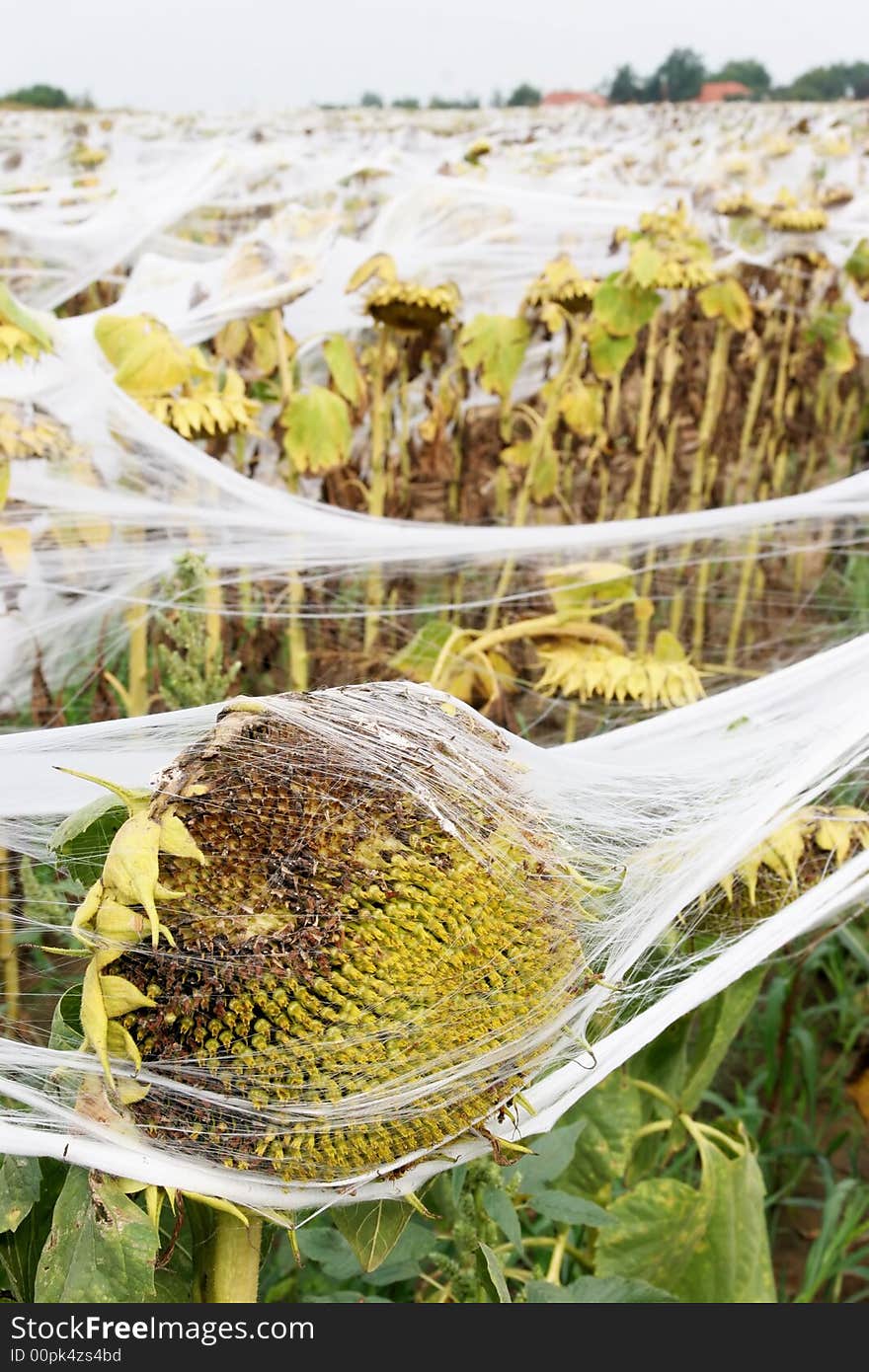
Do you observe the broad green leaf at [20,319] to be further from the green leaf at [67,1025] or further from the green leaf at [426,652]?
the green leaf at [67,1025]

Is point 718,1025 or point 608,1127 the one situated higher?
point 718,1025

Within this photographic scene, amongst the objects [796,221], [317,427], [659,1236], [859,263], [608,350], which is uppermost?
[796,221]

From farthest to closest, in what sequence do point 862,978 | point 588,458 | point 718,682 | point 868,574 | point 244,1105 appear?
point 588,458
point 868,574
point 718,682
point 862,978
point 244,1105

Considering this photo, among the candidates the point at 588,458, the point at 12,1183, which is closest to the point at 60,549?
the point at 12,1183

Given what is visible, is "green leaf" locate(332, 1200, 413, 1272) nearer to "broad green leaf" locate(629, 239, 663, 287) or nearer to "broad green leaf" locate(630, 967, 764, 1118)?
"broad green leaf" locate(630, 967, 764, 1118)

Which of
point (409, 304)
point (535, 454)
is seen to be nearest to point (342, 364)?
point (409, 304)

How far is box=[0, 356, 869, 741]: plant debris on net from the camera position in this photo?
141 cm

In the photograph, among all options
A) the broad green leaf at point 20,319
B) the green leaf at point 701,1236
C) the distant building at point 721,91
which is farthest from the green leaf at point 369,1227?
the distant building at point 721,91

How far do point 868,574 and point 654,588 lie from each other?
0.66m

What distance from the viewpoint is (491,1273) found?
2.26 ft

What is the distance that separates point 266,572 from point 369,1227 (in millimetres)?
1141

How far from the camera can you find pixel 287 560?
1608 millimetres

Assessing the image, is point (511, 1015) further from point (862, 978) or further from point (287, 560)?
point (862, 978)

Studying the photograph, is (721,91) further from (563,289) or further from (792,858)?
(792,858)
